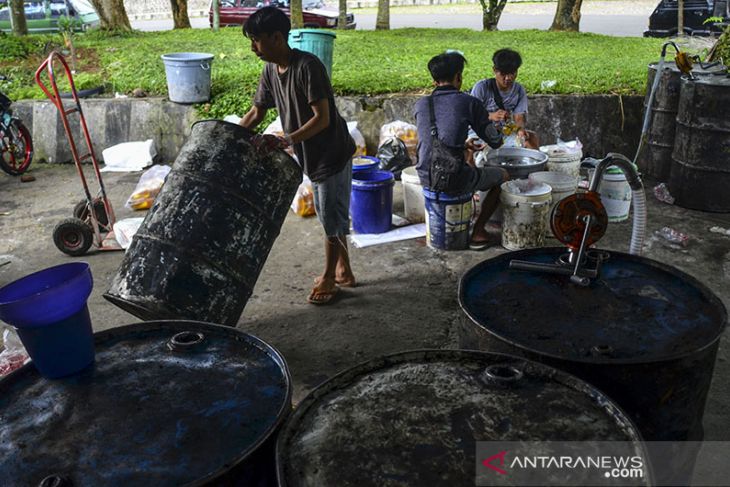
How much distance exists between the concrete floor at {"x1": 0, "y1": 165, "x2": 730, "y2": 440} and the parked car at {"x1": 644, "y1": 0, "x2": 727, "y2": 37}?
35.0ft

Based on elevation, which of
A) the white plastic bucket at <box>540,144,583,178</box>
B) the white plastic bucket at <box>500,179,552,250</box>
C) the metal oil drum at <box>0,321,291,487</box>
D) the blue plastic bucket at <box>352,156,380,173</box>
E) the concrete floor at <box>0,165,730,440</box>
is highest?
the metal oil drum at <box>0,321,291,487</box>

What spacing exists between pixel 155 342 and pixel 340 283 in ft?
8.72

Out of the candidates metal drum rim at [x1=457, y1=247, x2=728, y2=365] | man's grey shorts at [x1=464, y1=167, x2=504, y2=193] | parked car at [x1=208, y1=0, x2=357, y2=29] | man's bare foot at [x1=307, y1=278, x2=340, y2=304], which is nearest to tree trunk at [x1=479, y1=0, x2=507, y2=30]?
parked car at [x1=208, y1=0, x2=357, y2=29]

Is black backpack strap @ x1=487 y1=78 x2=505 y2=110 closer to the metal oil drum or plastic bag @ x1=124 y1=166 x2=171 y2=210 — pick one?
plastic bag @ x1=124 y1=166 x2=171 y2=210

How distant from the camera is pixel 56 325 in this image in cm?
193

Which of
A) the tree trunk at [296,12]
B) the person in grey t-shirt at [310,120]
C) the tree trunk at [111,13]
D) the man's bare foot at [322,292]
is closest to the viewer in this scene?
the person in grey t-shirt at [310,120]

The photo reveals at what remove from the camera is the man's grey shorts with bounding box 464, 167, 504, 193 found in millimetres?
4945

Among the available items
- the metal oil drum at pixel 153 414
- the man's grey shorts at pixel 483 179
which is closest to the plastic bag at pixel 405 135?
the man's grey shorts at pixel 483 179

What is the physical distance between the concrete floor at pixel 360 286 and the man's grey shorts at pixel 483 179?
0.59 meters

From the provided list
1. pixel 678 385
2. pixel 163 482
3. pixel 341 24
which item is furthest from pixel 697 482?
pixel 341 24

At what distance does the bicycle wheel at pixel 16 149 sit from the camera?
749 cm

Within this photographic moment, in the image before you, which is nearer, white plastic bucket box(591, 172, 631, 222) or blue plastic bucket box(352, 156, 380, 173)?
white plastic bucket box(591, 172, 631, 222)

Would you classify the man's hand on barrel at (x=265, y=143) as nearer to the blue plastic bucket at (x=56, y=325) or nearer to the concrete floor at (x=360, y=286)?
the concrete floor at (x=360, y=286)

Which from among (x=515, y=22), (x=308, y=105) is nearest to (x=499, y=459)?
(x=308, y=105)
